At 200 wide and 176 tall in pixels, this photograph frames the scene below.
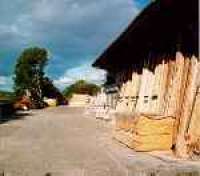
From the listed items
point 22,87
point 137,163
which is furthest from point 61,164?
point 22,87

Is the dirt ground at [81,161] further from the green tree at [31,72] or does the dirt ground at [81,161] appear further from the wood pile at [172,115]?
the green tree at [31,72]

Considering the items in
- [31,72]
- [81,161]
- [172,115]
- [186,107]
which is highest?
[31,72]

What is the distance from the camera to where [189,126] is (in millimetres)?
10211

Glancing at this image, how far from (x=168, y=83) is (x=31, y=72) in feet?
204

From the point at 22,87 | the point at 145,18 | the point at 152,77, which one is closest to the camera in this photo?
the point at 145,18

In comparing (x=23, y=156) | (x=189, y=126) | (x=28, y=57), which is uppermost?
(x=28, y=57)

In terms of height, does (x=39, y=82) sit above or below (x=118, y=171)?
above

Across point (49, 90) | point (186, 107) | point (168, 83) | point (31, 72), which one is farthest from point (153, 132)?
point (49, 90)

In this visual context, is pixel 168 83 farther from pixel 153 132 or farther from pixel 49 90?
pixel 49 90

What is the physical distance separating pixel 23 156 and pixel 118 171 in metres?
3.29

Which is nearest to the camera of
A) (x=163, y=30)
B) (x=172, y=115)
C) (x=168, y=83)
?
(x=172, y=115)

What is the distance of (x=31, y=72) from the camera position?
2889 inches

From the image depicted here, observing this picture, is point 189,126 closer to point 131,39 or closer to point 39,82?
point 131,39

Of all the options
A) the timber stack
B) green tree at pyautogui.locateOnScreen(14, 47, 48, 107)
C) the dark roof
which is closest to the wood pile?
the timber stack
